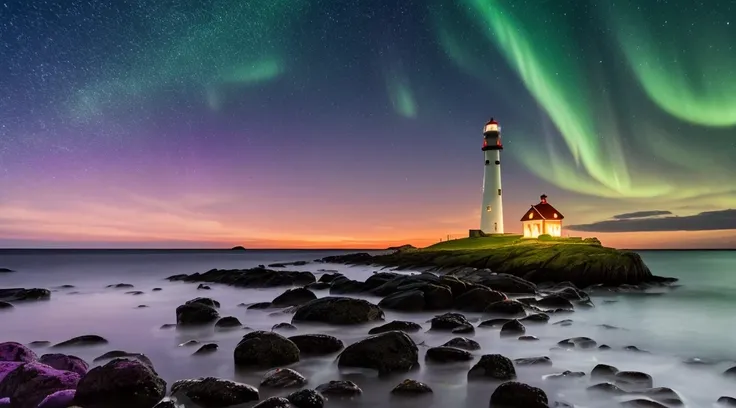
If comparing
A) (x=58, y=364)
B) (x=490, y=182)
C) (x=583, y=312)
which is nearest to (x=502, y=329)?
(x=583, y=312)

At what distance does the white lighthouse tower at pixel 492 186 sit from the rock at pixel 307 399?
4408 centimetres

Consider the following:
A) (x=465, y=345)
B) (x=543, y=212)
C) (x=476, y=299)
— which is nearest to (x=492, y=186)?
(x=543, y=212)

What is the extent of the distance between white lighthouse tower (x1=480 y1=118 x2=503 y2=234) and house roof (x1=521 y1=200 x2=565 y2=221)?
3233 millimetres

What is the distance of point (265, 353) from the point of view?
754cm

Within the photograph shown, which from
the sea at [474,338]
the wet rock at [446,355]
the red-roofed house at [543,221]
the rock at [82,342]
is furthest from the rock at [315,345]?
the red-roofed house at [543,221]

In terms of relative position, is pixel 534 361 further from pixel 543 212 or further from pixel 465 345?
pixel 543 212

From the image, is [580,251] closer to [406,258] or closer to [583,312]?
[583,312]

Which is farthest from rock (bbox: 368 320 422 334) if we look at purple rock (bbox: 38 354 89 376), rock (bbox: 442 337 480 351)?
purple rock (bbox: 38 354 89 376)

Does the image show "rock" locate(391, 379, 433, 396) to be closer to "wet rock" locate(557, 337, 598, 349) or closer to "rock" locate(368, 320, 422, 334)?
"rock" locate(368, 320, 422, 334)

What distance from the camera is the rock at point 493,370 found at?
656 centimetres

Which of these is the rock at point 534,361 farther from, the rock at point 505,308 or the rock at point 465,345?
the rock at point 505,308

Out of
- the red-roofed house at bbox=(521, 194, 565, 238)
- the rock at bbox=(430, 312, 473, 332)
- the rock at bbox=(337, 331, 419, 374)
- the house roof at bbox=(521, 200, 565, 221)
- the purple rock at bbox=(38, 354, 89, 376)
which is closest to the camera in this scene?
the purple rock at bbox=(38, 354, 89, 376)

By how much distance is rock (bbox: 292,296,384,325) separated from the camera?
11648 mm

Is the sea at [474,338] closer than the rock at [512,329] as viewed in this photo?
Yes
